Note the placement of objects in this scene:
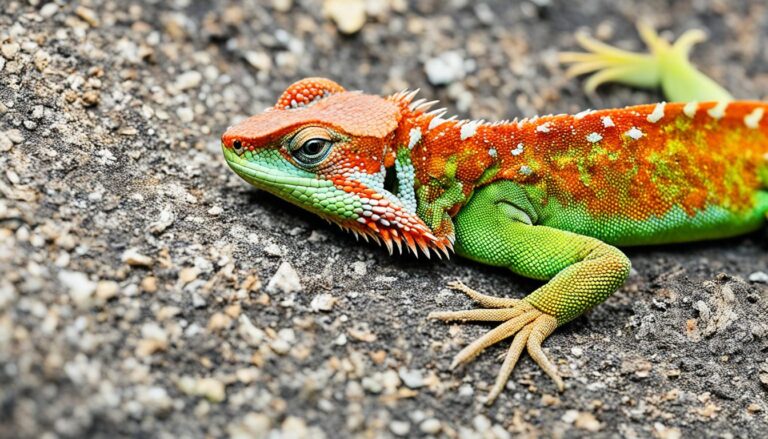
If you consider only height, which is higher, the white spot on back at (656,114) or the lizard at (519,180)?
the white spot on back at (656,114)

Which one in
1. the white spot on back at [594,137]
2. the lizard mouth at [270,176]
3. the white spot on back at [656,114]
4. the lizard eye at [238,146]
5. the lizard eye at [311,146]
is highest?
the white spot on back at [656,114]

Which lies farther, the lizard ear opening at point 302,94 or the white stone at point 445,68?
the white stone at point 445,68

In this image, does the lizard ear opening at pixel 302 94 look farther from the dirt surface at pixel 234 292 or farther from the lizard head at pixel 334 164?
the dirt surface at pixel 234 292

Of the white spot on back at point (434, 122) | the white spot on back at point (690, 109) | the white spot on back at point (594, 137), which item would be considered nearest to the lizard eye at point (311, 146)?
the white spot on back at point (434, 122)

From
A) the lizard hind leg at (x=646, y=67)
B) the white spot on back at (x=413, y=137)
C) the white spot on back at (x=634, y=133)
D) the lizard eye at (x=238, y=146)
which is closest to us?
the lizard eye at (x=238, y=146)

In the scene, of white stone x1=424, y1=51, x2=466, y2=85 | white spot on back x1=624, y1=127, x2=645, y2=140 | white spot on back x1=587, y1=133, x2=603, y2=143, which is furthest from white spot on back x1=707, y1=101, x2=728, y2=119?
white stone x1=424, y1=51, x2=466, y2=85

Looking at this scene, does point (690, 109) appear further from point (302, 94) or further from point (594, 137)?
point (302, 94)

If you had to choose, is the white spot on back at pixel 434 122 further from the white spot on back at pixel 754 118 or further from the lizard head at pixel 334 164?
the white spot on back at pixel 754 118

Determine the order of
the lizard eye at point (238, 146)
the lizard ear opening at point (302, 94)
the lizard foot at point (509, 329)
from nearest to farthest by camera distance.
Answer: the lizard foot at point (509, 329)
the lizard eye at point (238, 146)
the lizard ear opening at point (302, 94)
